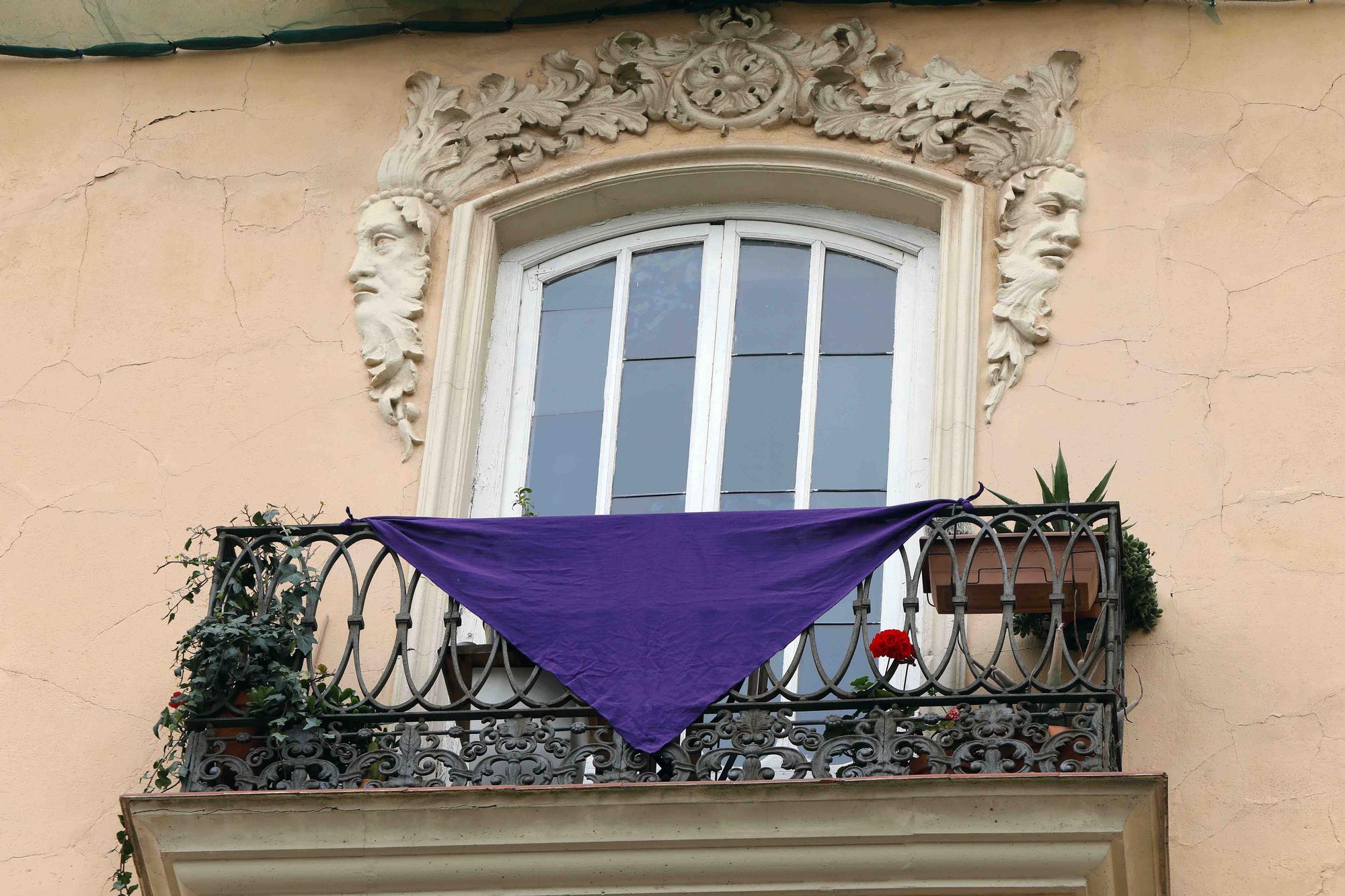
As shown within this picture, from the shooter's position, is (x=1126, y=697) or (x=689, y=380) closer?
(x=1126, y=697)

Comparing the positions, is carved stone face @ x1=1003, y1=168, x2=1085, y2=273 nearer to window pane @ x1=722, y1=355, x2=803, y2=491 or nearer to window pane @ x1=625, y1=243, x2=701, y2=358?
window pane @ x1=722, y1=355, x2=803, y2=491

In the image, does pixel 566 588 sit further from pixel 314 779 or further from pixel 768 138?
pixel 768 138

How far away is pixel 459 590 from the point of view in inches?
306

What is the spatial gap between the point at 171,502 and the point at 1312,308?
3976mm

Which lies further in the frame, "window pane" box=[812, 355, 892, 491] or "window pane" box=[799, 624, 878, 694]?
"window pane" box=[812, 355, 892, 491]

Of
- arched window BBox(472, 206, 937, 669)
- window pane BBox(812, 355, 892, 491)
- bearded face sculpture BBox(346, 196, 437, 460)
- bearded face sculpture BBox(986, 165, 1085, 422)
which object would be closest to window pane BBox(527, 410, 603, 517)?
arched window BBox(472, 206, 937, 669)

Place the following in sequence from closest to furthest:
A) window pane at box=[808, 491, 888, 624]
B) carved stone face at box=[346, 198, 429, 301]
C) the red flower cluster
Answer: the red flower cluster → window pane at box=[808, 491, 888, 624] → carved stone face at box=[346, 198, 429, 301]

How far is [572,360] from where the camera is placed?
359 inches

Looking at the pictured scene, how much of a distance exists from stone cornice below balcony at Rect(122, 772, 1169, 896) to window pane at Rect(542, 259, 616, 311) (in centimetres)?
259

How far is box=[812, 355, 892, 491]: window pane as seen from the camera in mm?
8625

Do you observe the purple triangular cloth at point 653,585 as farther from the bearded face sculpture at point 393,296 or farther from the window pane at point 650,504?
the bearded face sculpture at point 393,296

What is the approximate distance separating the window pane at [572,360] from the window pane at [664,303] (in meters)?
0.11

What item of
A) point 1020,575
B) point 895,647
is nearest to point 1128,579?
point 1020,575

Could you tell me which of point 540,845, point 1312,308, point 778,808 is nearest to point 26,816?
point 540,845
